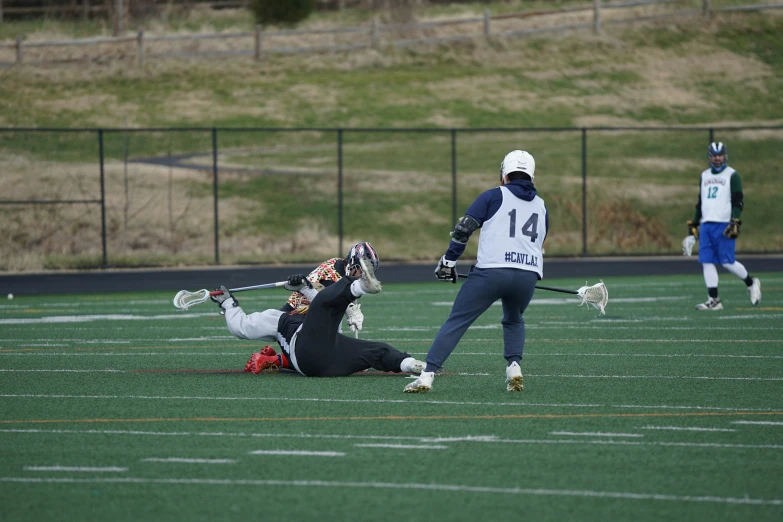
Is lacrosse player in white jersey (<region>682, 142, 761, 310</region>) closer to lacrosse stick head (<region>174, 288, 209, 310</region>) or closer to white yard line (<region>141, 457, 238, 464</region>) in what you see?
lacrosse stick head (<region>174, 288, 209, 310</region>)

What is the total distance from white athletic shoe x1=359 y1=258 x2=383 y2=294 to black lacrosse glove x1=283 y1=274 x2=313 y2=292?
93 cm

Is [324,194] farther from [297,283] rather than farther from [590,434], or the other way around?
[590,434]

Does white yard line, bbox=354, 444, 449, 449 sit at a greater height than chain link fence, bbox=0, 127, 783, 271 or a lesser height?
lesser

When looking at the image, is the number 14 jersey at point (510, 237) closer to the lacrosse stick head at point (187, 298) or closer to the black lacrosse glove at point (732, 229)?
the lacrosse stick head at point (187, 298)

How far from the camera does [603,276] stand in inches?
934

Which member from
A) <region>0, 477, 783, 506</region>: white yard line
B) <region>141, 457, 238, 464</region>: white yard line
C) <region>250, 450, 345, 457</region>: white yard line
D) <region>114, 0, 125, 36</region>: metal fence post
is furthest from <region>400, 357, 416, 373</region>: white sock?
<region>114, 0, 125, 36</region>: metal fence post

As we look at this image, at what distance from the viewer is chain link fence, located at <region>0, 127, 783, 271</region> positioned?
29484 millimetres

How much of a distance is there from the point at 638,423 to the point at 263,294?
12.9m

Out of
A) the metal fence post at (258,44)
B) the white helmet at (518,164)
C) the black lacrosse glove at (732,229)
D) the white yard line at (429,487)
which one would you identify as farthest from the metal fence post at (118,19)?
the white yard line at (429,487)

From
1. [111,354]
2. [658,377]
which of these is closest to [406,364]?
[658,377]

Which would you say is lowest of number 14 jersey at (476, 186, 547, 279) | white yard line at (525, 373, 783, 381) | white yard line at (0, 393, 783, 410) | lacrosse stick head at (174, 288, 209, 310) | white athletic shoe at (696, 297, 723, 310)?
white yard line at (0, 393, 783, 410)

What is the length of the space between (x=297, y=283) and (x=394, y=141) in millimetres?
30425

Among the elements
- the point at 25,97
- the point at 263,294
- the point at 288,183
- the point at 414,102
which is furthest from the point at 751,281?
the point at 25,97

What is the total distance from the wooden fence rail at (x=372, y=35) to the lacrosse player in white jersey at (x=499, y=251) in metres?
41.1
